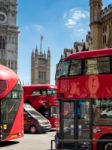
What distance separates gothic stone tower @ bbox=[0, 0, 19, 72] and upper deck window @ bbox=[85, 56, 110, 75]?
3473 inches

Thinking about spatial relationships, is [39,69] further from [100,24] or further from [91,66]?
[91,66]

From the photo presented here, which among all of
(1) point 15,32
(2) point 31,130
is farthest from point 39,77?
(2) point 31,130

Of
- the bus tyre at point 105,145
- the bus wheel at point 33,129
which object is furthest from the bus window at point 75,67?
the bus wheel at point 33,129

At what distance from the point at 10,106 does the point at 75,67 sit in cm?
571

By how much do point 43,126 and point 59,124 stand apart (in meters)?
13.0

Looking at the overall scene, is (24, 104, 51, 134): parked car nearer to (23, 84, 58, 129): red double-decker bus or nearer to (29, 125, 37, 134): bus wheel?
(29, 125, 37, 134): bus wheel

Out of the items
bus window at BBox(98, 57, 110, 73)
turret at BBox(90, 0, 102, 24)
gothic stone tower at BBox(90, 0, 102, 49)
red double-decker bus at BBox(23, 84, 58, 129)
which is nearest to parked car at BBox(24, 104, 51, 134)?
red double-decker bus at BBox(23, 84, 58, 129)

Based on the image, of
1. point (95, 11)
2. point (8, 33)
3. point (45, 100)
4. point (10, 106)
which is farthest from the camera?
point (8, 33)

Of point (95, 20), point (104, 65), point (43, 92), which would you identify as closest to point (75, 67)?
point (104, 65)

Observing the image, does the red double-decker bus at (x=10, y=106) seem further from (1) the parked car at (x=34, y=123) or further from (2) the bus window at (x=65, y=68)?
(1) the parked car at (x=34, y=123)

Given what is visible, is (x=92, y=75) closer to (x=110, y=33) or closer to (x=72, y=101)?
(x=72, y=101)

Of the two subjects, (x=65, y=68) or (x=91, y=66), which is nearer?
(x=91, y=66)

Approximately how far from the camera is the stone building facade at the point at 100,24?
48.2 m

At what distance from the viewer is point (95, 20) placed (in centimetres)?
4956
